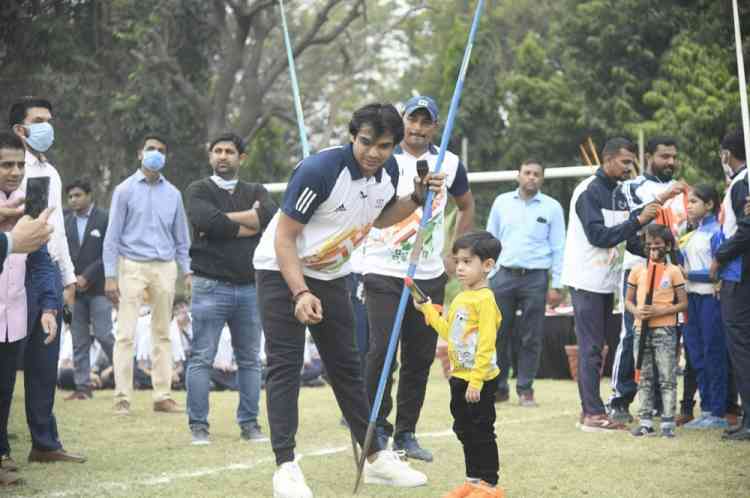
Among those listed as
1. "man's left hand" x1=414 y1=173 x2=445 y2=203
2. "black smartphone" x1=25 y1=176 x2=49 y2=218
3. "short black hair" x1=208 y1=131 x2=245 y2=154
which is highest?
"short black hair" x1=208 y1=131 x2=245 y2=154

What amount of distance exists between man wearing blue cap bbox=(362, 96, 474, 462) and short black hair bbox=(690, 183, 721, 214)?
256 cm

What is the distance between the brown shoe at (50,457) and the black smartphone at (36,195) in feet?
4.79

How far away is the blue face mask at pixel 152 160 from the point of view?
10.4m

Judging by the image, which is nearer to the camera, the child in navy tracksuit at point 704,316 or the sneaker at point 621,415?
the child in navy tracksuit at point 704,316

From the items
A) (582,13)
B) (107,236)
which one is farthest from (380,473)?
(582,13)

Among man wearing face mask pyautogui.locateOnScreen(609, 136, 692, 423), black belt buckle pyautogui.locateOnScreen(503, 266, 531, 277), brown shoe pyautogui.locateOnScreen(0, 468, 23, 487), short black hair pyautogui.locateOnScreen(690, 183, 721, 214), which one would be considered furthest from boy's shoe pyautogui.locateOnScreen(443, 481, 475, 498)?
black belt buckle pyautogui.locateOnScreen(503, 266, 531, 277)

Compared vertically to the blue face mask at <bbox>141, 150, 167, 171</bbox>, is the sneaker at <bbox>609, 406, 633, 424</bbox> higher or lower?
lower

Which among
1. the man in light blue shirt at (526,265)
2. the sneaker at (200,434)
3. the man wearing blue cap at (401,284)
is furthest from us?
the man in light blue shirt at (526,265)

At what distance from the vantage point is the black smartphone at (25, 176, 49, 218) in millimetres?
6900

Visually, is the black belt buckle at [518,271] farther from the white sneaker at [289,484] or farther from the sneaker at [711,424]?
the white sneaker at [289,484]

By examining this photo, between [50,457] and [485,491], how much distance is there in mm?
2893

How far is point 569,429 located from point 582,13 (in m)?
24.9

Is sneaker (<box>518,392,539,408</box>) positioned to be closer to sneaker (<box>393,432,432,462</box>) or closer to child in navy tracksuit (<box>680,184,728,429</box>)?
child in navy tracksuit (<box>680,184,728,429</box>)

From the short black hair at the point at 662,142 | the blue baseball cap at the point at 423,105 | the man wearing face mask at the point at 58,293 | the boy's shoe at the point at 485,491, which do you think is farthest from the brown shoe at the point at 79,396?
the boy's shoe at the point at 485,491
